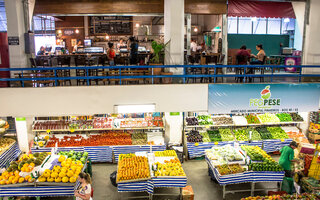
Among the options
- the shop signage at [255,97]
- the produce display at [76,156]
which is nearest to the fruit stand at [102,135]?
the produce display at [76,156]

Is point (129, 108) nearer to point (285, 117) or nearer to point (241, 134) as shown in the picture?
point (241, 134)

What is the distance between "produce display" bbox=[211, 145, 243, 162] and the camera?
27.8 ft

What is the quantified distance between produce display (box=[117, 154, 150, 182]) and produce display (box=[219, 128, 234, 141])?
3.62 m

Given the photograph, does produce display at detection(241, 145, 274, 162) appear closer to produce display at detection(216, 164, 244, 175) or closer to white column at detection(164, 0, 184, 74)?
produce display at detection(216, 164, 244, 175)

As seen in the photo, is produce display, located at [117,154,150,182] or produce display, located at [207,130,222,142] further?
produce display, located at [207,130,222,142]

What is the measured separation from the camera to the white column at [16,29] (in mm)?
9922

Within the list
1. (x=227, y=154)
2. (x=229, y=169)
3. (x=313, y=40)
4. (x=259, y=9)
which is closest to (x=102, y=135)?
(x=227, y=154)

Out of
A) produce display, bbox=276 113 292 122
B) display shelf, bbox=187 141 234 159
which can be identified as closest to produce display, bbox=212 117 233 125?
display shelf, bbox=187 141 234 159

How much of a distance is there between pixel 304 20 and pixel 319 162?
19.0ft

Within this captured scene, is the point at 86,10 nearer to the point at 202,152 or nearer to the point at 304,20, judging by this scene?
the point at 202,152

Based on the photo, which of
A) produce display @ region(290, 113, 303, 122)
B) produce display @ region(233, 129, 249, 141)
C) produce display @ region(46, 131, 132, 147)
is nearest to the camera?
produce display @ region(46, 131, 132, 147)

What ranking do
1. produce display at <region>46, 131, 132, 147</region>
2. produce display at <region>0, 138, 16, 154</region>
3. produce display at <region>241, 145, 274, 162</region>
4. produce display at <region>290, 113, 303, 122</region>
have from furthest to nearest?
produce display at <region>290, 113, 303, 122</region> < produce display at <region>46, 131, 132, 147</region> < produce display at <region>0, 138, 16, 154</region> < produce display at <region>241, 145, 274, 162</region>

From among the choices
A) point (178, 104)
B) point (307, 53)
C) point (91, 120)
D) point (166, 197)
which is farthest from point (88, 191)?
point (307, 53)

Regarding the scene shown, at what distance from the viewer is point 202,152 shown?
10.5 meters
